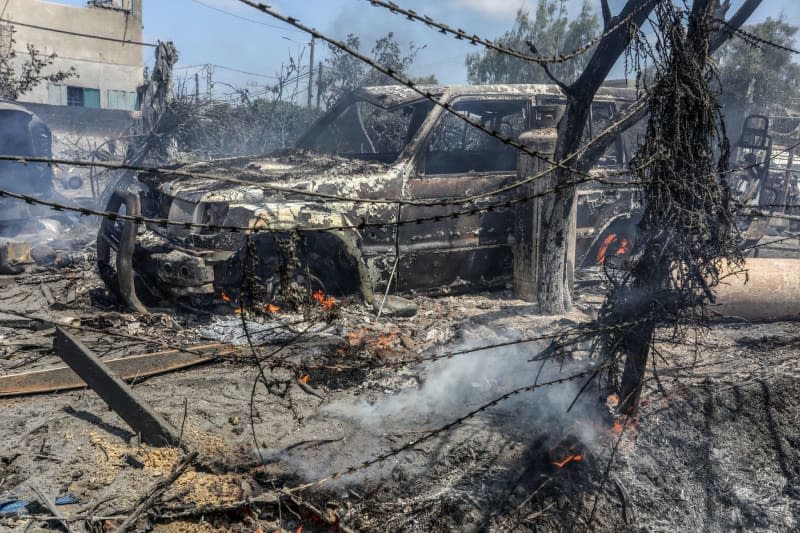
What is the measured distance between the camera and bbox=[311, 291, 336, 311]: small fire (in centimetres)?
537

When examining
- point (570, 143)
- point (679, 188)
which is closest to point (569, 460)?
point (679, 188)

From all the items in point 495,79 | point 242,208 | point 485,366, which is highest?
point 495,79

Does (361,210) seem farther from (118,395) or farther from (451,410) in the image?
(118,395)

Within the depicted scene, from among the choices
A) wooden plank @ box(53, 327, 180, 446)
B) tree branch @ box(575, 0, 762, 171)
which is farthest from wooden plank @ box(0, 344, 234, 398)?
tree branch @ box(575, 0, 762, 171)

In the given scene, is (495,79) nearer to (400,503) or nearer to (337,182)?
(337,182)

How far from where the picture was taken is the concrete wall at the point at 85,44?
24.6m

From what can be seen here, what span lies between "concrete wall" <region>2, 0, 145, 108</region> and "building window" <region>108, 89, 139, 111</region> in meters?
0.17

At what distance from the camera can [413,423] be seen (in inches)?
152

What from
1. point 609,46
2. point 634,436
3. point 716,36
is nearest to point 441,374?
point 634,436

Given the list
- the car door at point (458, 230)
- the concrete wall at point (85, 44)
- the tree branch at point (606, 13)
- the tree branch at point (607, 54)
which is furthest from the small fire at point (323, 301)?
the concrete wall at point (85, 44)

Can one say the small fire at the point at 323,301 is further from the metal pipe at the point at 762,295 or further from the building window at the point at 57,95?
the building window at the point at 57,95

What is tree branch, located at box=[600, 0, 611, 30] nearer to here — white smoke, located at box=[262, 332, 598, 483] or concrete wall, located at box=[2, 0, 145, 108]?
white smoke, located at box=[262, 332, 598, 483]

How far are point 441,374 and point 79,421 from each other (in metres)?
2.48

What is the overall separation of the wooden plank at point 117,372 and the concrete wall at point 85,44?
25139 millimetres
